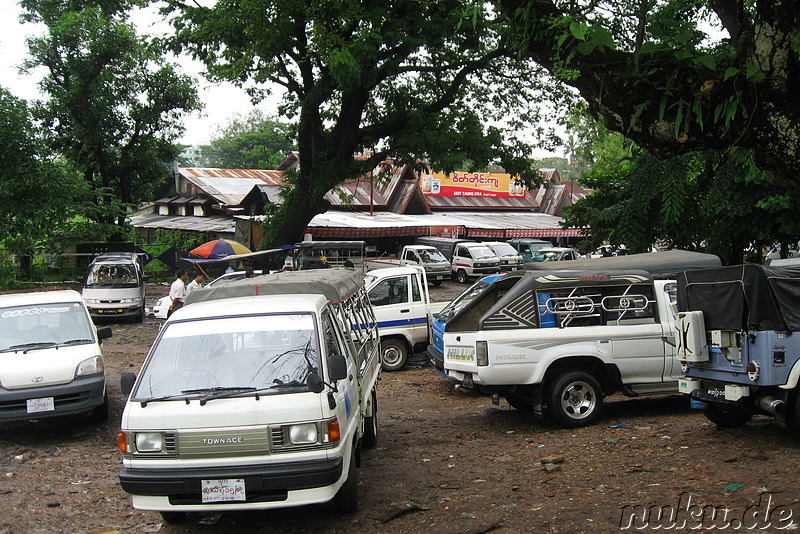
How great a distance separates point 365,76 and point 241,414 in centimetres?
1606

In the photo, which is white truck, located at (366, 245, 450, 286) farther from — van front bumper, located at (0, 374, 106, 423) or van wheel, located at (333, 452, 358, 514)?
van wheel, located at (333, 452, 358, 514)

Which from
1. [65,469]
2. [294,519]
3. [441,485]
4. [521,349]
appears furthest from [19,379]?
[521,349]

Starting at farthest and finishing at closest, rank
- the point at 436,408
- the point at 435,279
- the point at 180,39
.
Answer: the point at 435,279 < the point at 180,39 < the point at 436,408

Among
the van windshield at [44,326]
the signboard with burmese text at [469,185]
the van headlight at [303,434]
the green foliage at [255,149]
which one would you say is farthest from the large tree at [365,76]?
the green foliage at [255,149]

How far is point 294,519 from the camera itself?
20.6 feet

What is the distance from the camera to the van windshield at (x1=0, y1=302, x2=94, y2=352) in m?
9.74

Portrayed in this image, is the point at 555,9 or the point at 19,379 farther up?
the point at 555,9

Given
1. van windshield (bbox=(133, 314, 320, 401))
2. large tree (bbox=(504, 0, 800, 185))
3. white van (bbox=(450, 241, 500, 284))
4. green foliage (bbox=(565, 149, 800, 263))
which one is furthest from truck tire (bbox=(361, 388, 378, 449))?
white van (bbox=(450, 241, 500, 284))

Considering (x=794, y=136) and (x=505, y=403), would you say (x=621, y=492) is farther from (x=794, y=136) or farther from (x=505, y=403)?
(x=505, y=403)

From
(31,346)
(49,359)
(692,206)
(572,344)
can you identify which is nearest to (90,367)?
(49,359)

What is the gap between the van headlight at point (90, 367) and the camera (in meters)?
9.32

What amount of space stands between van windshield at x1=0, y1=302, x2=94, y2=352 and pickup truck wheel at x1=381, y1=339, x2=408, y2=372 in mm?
5772

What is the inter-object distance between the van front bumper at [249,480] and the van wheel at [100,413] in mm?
4711

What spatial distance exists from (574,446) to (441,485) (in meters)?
2.00
